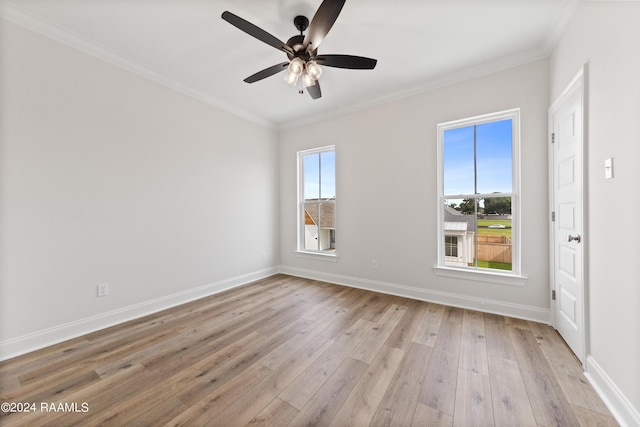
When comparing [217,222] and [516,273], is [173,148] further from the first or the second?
[516,273]

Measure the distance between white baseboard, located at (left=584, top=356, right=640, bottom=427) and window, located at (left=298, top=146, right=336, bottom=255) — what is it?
117 inches

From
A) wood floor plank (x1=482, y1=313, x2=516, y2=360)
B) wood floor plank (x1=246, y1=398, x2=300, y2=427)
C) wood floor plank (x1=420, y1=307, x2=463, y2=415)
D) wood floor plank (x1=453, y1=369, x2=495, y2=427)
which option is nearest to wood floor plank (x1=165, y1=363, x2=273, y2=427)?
wood floor plank (x1=246, y1=398, x2=300, y2=427)

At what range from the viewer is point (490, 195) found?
277cm

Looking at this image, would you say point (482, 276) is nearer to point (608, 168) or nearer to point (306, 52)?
point (608, 168)

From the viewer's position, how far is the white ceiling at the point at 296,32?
1.93 metres

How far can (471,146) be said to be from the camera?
115 inches

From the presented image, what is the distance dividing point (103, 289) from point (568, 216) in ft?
14.7

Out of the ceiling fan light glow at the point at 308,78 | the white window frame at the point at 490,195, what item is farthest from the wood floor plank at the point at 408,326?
the ceiling fan light glow at the point at 308,78

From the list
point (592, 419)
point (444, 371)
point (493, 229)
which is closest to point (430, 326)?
point (444, 371)

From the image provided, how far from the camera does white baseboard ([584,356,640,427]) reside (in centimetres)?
122

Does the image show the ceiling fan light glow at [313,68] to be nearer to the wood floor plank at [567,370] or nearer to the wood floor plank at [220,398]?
the wood floor plank at [220,398]

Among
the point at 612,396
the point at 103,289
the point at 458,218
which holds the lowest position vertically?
the point at 612,396

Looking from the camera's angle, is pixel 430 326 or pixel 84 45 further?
pixel 430 326

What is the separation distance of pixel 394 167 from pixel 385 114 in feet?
2.61
